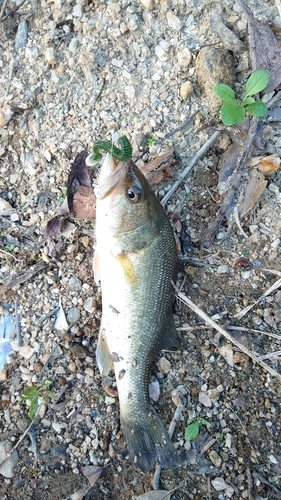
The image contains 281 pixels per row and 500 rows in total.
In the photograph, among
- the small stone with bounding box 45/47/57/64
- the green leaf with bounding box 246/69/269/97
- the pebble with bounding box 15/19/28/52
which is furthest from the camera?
the pebble with bounding box 15/19/28/52

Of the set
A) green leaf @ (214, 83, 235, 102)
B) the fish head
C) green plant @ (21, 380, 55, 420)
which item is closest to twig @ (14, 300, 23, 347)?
green plant @ (21, 380, 55, 420)

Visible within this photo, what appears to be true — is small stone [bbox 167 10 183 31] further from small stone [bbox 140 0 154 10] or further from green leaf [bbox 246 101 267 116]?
green leaf [bbox 246 101 267 116]

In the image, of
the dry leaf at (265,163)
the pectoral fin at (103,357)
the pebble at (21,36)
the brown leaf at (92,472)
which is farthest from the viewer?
the pebble at (21,36)

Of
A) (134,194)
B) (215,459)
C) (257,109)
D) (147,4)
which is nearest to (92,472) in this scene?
(215,459)

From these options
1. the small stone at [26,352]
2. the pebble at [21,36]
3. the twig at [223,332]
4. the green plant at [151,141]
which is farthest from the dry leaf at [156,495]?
the pebble at [21,36]

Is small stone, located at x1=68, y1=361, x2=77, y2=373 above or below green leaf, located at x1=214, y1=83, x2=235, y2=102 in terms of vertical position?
below

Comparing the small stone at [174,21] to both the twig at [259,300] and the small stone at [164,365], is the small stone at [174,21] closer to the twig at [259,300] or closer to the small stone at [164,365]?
the twig at [259,300]

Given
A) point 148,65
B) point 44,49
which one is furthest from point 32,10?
point 148,65
